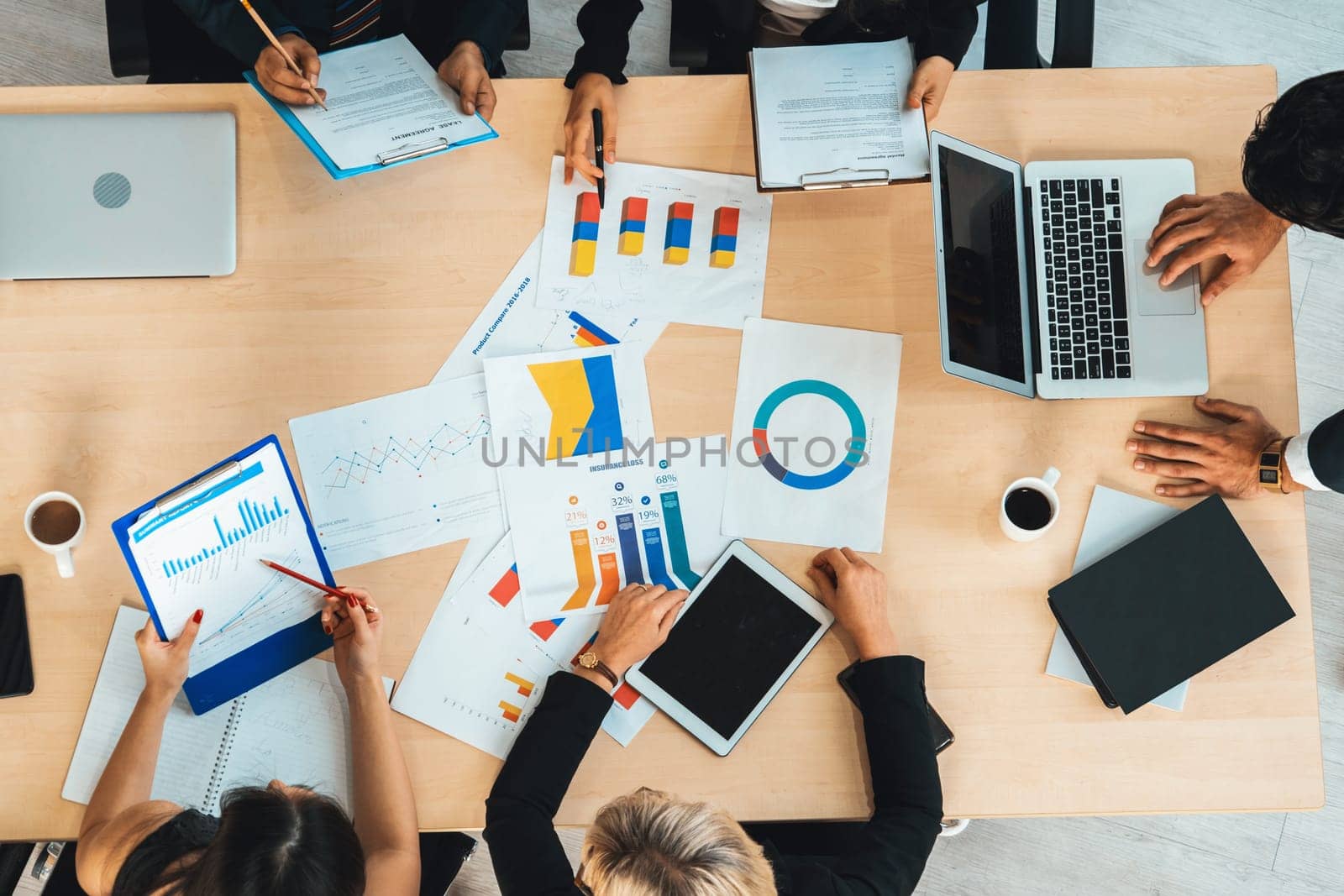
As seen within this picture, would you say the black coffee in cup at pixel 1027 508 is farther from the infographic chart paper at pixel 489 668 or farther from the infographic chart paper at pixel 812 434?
the infographic chart paper at pixel 489 668

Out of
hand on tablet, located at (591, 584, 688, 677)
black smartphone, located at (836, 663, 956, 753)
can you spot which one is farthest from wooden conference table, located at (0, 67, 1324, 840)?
hand on tablet, located at (591, 584, 688, 677)

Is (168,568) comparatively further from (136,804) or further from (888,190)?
(888,190)

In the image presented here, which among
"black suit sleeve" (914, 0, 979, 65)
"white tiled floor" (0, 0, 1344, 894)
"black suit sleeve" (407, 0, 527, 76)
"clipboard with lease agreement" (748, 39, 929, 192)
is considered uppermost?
"black suit sleeve" (407, 0, 527, 76)

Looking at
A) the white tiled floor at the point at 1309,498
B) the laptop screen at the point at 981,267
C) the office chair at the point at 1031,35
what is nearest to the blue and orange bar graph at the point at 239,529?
the laptop screen at the point at 981,267

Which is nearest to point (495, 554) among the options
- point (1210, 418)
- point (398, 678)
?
point (398, 678)

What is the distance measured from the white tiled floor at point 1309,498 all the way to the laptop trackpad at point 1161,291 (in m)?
1.04

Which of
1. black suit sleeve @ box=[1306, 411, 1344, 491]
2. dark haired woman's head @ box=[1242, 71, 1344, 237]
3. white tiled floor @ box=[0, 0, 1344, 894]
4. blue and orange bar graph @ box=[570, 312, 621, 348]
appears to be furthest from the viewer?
white tiled floor @ box=[0, 0, 1344, 894]

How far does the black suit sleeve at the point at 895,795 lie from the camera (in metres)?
1.20

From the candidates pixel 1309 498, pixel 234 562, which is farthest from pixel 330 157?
pixel 1309 498

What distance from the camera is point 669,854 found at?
0.97 m

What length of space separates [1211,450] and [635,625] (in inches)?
33.4

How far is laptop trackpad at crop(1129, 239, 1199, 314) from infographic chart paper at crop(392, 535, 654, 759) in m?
0.93

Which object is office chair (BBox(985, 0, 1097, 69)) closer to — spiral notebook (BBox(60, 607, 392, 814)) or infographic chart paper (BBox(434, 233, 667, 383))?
infographic chart paper (BBox(434, 233, 667, 383))

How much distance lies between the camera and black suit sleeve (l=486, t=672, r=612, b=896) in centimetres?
117
